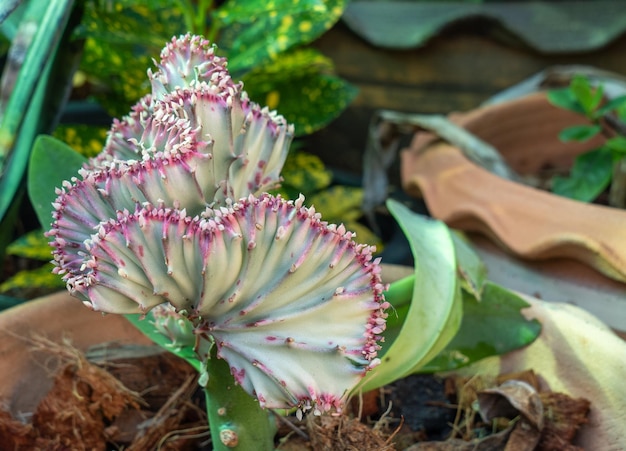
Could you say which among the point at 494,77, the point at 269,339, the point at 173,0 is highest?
the point at 173,0

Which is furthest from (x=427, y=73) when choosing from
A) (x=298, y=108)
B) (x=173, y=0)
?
(x=173, y=0)

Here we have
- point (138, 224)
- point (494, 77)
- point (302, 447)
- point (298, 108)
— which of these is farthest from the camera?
point (494, 77)

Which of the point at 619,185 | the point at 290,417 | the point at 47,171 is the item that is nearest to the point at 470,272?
the point at 290,417

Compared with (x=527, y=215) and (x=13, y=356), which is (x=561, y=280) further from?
(x=13, y=356)

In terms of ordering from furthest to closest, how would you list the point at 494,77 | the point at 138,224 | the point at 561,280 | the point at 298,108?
the point at 494,77
the point at 298,108
the point at 561,280
the point at 138,224

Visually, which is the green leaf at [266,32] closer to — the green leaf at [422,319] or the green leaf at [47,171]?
the green leaf at [47,171]

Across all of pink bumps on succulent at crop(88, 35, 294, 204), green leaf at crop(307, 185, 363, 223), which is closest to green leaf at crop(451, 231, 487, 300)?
pink bumps on succulent at crop(88, 35, 294, 204)

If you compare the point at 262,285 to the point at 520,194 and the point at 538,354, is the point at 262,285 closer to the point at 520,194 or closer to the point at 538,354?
the point at 538,354
